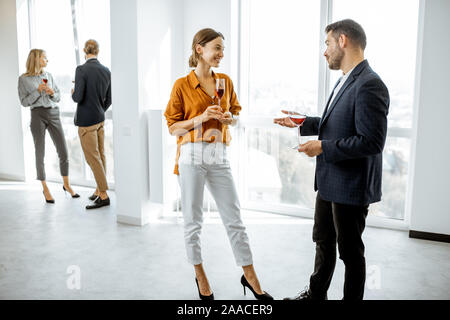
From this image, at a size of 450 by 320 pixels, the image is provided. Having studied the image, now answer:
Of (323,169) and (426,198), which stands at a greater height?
(323,169)

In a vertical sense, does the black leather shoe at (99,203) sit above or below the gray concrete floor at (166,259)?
above

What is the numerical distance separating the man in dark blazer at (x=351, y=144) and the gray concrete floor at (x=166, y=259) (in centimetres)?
75

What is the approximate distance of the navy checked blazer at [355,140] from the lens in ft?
6.08

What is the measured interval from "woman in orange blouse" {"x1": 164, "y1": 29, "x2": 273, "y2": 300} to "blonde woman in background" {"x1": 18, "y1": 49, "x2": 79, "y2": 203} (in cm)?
281

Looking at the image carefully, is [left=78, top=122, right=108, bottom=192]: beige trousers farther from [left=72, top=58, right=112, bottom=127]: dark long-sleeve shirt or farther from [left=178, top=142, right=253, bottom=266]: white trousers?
[left=178, top=142, right=253, bottom=266]: white trousers

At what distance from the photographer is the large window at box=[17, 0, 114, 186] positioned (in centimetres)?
530

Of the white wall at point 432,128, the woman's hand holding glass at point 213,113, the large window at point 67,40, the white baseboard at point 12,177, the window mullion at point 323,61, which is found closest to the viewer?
the woman's hand holding glass at point 213,113

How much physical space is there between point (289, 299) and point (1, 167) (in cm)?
527

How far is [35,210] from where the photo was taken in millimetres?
4562

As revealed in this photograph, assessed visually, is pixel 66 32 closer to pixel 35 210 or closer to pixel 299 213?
pixel 35 210

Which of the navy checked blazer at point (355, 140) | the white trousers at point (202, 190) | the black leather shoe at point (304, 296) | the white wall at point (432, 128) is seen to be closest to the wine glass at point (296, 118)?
the navy checked blazer at point (355, 140)

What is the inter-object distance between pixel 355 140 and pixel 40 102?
12.9 ft

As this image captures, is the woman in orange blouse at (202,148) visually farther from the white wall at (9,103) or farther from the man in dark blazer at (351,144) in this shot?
the white wall at (9,103)

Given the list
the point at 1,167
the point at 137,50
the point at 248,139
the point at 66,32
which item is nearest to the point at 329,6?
the point at 248,139
